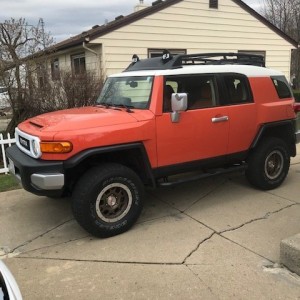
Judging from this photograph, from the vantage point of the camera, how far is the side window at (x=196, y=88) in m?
4.71

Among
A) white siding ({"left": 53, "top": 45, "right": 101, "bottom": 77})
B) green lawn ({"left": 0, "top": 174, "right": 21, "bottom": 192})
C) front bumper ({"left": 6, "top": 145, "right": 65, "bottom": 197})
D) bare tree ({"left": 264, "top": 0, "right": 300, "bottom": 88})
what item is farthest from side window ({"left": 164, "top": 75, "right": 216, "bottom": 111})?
bare tree ({"left": 264, "top": 0, "right": 300, "bottom": 88})

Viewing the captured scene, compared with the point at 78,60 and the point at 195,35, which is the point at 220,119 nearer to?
the point at 195,35

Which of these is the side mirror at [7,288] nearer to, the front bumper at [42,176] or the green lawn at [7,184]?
the front bumper at [42,176]

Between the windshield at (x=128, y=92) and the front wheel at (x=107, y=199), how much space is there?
911 mm

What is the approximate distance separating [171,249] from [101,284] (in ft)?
2.89

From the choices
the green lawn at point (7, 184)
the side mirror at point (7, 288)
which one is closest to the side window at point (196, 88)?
the side mirror at point (7, 288)

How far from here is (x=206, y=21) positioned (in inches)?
499

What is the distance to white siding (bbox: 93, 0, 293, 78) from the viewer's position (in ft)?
36.3

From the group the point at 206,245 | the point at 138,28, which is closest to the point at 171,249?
the point at 206,245

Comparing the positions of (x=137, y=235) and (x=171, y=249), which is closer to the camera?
(x=171, y=249)

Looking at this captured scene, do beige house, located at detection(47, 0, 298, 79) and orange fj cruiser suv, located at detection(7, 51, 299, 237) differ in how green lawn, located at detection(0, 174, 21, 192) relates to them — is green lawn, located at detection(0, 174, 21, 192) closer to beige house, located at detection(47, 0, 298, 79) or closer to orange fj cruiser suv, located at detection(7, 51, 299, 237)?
orange fj cruiser suv, located at detection(7, 51, 299, 237)

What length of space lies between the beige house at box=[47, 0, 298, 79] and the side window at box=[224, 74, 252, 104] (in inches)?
208

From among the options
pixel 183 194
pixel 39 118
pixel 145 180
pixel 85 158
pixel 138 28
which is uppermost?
pixel 138 28

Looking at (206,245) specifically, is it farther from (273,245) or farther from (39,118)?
(39,118)
